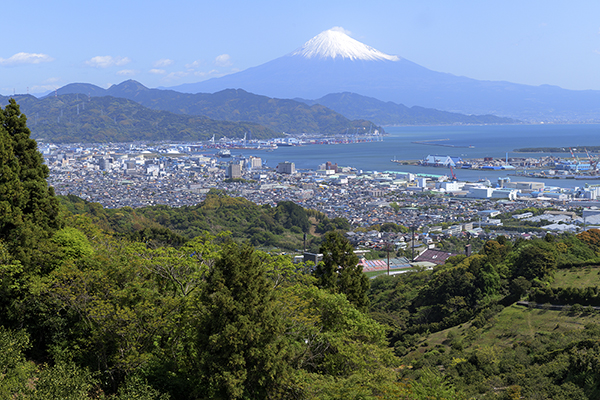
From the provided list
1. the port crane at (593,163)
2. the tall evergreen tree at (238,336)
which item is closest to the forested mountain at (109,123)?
the port crane at (593,163)

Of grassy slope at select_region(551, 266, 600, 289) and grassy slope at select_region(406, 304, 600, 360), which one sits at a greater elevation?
grassy slope at select_region(551, 266, 600, 289)

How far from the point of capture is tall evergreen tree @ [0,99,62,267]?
288 inches

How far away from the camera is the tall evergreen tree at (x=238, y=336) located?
5.36 m

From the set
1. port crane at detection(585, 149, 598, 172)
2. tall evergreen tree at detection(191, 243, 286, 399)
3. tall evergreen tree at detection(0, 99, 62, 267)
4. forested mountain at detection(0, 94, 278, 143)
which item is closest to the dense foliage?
tall evergreen tree at detection(0, 99, 62, 267)

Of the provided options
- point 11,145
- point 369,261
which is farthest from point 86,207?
point 11,145

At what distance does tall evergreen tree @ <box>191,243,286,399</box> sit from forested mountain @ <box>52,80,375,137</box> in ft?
405

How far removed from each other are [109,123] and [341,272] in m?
105

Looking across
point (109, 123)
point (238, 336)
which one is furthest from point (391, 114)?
point (238, 336)

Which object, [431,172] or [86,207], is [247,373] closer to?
[86,207]

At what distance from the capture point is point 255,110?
14325 cm

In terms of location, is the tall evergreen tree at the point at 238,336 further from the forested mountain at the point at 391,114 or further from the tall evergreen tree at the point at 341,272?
the forested mountain at the point at 391,114

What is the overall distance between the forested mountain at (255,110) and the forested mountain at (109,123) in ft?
63.6

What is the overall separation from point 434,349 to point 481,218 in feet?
79.7

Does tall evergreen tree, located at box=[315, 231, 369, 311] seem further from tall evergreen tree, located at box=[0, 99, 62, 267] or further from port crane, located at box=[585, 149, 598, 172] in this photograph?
port crane, located at box=[585, 149, 598, 172]
